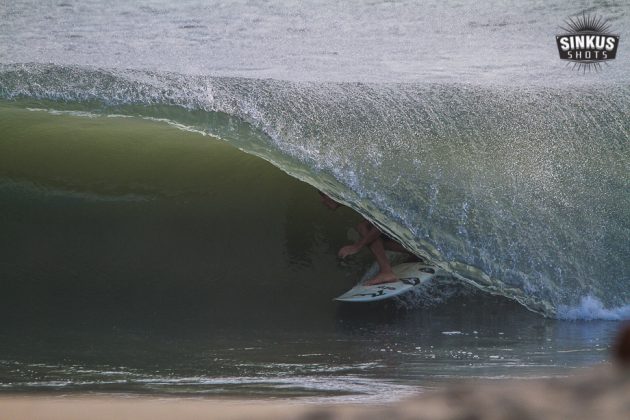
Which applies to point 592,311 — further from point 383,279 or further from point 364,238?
point 364,238

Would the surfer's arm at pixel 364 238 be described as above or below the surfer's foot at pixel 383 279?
above

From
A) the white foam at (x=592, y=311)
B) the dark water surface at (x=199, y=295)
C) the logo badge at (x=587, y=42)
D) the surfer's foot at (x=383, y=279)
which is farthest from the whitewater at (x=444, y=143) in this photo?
the logo badge at (x=587, y=42)

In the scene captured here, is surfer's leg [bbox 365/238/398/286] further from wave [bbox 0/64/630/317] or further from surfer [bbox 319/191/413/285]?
wave [bbox 0/64/630/317]

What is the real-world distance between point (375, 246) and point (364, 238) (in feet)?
0.41

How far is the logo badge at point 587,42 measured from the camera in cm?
1074

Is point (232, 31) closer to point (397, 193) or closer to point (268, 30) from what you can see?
point (268, 30)

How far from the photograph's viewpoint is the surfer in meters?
6.89

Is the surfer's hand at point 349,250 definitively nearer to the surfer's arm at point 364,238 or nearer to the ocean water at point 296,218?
the surfer's arm at point 364,238

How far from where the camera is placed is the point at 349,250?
6961mm

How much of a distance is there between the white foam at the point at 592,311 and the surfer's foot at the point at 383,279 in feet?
3.94

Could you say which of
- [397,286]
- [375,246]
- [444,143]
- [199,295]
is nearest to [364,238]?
[375,246]

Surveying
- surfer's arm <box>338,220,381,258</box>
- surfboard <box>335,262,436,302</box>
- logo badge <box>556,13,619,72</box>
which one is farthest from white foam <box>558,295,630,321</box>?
logo badge <box>556,13,619,72</box>

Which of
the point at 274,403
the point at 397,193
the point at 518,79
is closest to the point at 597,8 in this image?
the point at 518,79

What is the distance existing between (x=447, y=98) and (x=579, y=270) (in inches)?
78.7
